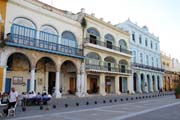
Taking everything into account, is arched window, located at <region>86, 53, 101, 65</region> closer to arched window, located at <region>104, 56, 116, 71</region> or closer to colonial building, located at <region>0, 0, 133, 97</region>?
colonial building, located at <region>0, 0, 133, 97</region>

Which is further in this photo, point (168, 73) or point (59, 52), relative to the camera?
point (168, 73)

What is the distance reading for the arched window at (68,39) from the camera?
24333 millimetres

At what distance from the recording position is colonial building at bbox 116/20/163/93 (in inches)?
1489

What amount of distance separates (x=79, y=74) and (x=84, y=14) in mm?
8036

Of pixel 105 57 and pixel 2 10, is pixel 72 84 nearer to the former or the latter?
pixel 105 57

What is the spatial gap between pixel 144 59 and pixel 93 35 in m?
16.6

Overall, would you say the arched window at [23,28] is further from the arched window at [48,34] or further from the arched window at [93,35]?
the arched window at [93,35]

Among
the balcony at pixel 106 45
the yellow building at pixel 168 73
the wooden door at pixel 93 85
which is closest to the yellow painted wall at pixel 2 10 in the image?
the balcony at pixel 106 45

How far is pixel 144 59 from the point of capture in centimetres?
4100

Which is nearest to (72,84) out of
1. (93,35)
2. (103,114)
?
(93,35)

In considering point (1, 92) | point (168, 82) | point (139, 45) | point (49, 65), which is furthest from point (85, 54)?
point (168, 82)

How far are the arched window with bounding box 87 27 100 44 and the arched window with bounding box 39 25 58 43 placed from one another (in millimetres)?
6009

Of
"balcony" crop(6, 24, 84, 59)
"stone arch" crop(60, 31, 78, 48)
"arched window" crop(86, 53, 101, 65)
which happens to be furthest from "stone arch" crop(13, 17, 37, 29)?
"arched window" crop(86, 53, 101, 65)

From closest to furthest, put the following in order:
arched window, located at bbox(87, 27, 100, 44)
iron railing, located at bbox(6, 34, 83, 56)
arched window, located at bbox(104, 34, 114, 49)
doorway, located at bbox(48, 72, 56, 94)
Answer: iron railing, located at bbox(6, 34, 83, 56)
doorway, located at bbox(48, 72, 56, 94)
arched window, located at bbox(87, 27, 100, 44)
arched window, located at bbox(104, 34, 114, 49)
